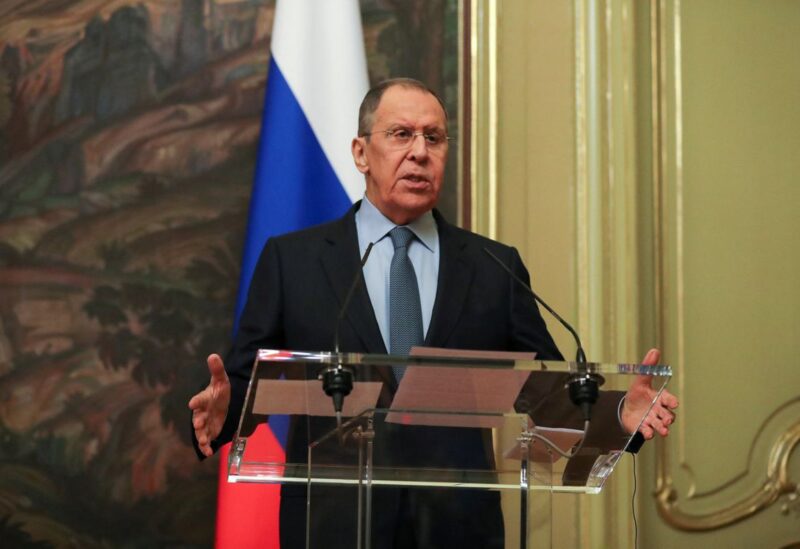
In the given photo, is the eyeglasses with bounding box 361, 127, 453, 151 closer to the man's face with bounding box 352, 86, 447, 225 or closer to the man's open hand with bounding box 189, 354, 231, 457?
the man's face with bounding box 352, 86, 447, 225

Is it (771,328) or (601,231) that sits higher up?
(601,231)

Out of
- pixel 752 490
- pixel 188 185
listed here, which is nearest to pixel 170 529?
pixel 188 185

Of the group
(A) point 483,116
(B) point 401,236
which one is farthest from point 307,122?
(B) point 401,236

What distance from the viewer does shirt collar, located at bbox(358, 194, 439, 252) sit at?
3.33 meters

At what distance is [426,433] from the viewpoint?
2162 millimetres

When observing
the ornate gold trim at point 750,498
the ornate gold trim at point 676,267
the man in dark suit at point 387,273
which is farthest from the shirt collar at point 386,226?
the ornate gold trim at point 750,498

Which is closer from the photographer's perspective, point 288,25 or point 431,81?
point 288,25

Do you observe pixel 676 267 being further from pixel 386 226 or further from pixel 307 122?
pixel 386 226

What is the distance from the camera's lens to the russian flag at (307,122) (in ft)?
13.9

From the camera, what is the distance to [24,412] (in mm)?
4215

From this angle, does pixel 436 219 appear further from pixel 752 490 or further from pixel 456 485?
pixel 752 490

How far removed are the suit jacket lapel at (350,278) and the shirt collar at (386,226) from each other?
45mm

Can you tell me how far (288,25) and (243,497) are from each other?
1.71m

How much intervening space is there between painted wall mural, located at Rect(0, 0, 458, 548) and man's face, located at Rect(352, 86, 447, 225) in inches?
45.9
